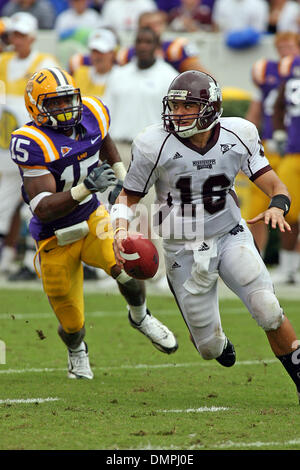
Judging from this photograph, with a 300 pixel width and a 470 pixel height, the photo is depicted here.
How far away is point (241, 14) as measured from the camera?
1169cm

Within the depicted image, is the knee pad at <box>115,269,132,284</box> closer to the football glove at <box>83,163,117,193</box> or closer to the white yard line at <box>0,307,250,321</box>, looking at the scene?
the football glove at <box>83,163,117,193</box>

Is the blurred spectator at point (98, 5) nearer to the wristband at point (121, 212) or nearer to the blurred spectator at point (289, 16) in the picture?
the blurred spectator at point (289, 16)

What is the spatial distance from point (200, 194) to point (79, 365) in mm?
1259

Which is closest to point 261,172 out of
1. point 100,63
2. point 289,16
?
point 100,63

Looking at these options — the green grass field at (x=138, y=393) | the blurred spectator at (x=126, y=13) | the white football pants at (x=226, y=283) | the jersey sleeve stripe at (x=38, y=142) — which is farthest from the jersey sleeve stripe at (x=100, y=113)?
the blurred spectator at (x=126, y=13)

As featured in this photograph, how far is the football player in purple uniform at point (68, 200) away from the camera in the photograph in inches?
187

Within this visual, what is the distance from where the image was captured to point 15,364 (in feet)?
18.0

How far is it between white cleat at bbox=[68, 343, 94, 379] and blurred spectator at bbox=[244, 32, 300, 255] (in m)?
3.64

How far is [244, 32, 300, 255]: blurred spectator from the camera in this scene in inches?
339

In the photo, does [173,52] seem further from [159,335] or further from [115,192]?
[159,335]

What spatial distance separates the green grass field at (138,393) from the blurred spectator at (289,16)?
16.4 feet

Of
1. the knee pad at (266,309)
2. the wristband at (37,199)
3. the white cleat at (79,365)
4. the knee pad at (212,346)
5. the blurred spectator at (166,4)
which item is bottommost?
the blurred spectator at (166,4)

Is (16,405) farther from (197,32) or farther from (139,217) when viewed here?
(197,32)

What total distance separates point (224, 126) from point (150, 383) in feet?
4.60
